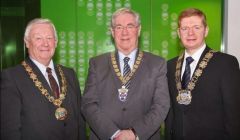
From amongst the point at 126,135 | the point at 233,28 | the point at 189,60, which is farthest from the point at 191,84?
the point at 233,28

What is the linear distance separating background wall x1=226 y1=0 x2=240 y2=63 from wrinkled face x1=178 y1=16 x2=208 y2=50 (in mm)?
1575

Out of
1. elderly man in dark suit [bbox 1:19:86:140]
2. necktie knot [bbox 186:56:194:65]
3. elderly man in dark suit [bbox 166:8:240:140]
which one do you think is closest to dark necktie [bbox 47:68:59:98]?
elderly man in dark suit [bbox 1:19:86:140]

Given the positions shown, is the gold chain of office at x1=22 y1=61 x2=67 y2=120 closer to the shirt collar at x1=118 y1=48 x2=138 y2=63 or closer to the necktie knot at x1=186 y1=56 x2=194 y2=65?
the shirt collar at x1=118 y1=48 x2=138 y2=63

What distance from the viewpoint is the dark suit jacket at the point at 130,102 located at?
2.88 m

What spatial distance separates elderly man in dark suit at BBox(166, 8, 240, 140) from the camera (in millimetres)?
2816

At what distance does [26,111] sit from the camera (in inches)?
106

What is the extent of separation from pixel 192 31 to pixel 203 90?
1.67ft

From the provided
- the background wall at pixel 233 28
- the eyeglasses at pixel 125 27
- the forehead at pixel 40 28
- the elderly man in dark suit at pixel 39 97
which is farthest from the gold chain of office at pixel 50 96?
the background wall at pixel 233 28

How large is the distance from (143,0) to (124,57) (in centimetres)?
162

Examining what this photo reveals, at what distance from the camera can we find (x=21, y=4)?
4602 mm

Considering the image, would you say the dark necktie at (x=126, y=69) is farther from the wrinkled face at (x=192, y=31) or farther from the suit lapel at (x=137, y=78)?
the wrinkled face at (x=192, y=31)

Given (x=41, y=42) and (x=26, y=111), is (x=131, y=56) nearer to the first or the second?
(x=41, y=42)

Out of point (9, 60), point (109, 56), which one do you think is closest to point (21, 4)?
point (9, 60)

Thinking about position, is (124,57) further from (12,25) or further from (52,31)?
(12,25)
